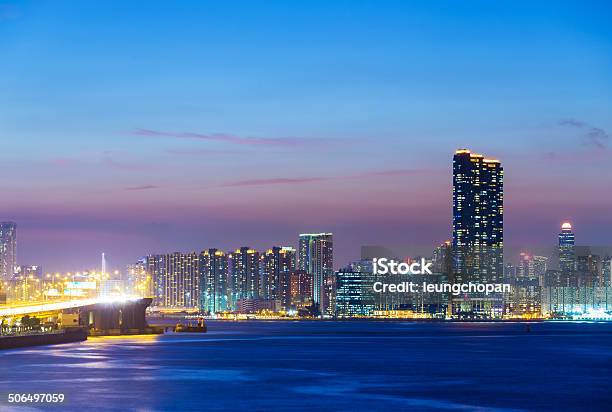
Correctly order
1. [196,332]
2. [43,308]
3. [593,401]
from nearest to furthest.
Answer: [593,401], [43,308], [196,332]

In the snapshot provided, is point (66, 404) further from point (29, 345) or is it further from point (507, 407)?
point (29, 345)

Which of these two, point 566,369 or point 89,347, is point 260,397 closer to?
point 566,369

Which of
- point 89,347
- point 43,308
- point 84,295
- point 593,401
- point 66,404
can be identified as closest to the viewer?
point 66,404

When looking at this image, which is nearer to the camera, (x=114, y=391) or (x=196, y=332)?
(x=114, y=391)

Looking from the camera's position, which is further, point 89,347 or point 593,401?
point 89,347

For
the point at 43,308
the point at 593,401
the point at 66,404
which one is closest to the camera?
the point at 66,404

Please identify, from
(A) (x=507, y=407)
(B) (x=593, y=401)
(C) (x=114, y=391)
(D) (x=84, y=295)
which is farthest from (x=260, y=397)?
(D) (x=84, y=295)

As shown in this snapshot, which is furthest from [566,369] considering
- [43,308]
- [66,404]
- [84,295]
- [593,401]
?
[84,295]

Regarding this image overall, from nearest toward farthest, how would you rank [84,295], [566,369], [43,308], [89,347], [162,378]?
[162,378] → [566,369] → [89,347] → [43,308] → [84,295]

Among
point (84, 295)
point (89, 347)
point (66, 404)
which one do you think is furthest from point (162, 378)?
point (84, 295)
